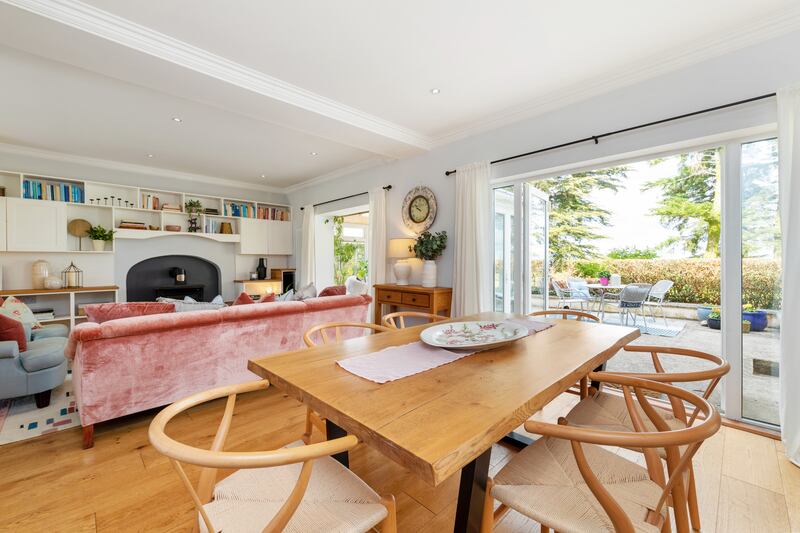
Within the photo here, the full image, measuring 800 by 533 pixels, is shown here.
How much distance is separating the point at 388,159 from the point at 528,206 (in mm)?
2048

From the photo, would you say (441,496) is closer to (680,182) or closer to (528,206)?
(528,206)

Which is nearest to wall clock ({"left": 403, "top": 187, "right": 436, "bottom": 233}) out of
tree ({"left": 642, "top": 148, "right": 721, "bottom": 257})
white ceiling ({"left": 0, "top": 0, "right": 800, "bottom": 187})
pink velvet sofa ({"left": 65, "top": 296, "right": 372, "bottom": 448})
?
white ceiling ({"left": 0, "top": 0, "right": 800, "bottom": 187})

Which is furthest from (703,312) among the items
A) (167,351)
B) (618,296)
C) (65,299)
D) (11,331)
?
(65,299)

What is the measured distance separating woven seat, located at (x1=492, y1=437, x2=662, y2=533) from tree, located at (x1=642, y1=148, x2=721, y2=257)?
10.6 ft

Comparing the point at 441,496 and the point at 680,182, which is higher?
the point at 680,182

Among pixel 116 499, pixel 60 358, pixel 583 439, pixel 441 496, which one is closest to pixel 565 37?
pixel 583 439

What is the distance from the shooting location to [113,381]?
2180mm

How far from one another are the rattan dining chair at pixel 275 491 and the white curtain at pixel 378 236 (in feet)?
12.1

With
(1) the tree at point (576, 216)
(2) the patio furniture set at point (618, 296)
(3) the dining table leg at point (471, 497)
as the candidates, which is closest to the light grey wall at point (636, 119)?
(1) the tree at point (576, 216)

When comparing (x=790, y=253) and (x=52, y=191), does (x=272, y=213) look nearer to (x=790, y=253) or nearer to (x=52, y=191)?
(x=52, y=191)

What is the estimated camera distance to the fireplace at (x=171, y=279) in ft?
17.7

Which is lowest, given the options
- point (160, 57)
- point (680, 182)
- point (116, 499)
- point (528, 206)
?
point (116, 499)

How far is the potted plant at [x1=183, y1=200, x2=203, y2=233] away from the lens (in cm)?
577

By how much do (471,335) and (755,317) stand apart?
7.16ft
